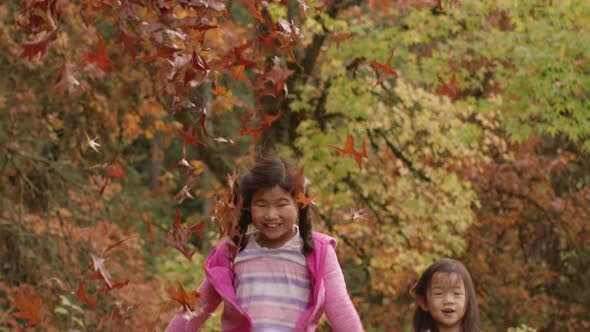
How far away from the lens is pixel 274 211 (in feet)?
10.1

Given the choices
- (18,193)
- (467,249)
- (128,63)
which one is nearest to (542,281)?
(467,249)

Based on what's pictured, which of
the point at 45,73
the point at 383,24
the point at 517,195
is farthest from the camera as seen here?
the point at 517,195

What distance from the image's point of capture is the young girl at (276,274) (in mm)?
3055

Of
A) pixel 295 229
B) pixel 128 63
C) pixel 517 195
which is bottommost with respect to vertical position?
pixel 517 195

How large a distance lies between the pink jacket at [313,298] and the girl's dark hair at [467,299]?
572mm

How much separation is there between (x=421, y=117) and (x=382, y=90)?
3.21ft

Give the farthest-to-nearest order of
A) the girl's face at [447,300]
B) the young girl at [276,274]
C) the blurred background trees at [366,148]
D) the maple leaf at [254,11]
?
the blurred background trees at [366,148], the girl's face at [447,300], the young girl at [276,274], the maple leaf at [254,11]

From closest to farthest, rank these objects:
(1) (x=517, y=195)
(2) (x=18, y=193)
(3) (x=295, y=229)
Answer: (3) (x=295, y=229) → (2) (x=18, y=193) → (1) (x=517, y=195)

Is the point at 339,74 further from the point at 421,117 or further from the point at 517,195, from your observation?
the point at 517,195

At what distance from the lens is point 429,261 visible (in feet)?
33.1

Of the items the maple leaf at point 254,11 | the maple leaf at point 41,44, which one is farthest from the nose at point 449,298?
the maple leaf at point 41,44

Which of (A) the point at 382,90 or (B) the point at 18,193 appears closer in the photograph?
(B) the point at 18,193

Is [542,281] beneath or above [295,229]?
beneath

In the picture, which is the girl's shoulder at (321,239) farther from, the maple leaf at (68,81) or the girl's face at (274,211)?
the maple leaf at (68,81)
